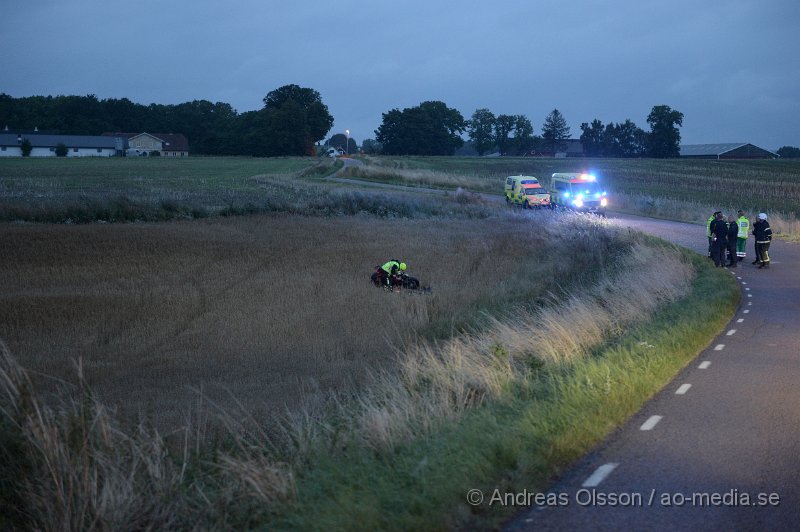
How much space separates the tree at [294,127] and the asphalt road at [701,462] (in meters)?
141

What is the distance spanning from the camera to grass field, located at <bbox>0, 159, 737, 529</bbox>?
22.0ft

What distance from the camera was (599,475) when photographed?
7.17 meters

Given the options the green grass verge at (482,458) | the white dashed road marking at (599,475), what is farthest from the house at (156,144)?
the white dashed road marking at (599,475)

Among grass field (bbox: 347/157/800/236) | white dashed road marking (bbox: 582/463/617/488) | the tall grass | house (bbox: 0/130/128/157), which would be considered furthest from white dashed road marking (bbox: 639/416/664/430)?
house (bbox: 0/130/128/157)

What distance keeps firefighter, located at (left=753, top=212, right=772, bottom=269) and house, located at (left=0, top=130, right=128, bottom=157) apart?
129 metres

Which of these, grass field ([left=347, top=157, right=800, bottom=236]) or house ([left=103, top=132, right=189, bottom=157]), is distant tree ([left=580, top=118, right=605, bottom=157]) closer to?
grass field ([left=347, top=157, right=800, bottom=236])

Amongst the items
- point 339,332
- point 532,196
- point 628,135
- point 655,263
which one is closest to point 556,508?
point 339,332

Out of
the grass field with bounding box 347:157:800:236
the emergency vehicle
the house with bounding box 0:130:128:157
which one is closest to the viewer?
the emergency vehicle

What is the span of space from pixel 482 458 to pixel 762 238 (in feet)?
73.3

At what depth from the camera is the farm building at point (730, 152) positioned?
17239 cm

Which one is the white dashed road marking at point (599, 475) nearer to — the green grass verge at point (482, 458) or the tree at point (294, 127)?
the green grass verge at point (482, 458)

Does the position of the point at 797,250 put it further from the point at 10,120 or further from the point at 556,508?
the point at 10,120

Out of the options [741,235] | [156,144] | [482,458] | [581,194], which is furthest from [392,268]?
[156,144]

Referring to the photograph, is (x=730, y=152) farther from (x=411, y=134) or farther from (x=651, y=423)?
(x=651, y=423)
